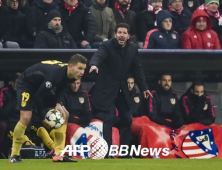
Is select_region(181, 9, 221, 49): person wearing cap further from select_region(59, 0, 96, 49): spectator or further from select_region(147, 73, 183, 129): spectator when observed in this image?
select_region(59, 0, 96, 49): spectator

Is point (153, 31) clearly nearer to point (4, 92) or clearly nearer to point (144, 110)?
point (144, 110)

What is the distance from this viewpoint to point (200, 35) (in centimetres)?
1218

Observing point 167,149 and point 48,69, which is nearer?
point 48,69

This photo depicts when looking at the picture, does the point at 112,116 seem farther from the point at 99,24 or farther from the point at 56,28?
the point at 99,24

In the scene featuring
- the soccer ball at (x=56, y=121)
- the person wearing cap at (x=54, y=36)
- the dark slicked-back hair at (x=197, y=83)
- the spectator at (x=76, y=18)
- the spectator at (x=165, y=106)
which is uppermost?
the spectator at (x=76, y=18)

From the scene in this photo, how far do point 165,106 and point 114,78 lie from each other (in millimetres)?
2236

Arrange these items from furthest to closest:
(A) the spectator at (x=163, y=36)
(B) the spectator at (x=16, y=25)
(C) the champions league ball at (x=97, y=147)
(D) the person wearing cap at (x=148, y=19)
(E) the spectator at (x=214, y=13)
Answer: (E) the spectator at (x=214, y=13), (D) the person wearing cap at (x=148, y=19), (A) the spectator at (x=163, y=36), (B) the spectator at (x=16, y=25), (C) the champions league ball at (x=97, y=147)

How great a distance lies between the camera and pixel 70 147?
10625mm

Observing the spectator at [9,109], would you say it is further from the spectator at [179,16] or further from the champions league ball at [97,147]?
the spectator at [179,16]

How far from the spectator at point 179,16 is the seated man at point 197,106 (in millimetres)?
1409

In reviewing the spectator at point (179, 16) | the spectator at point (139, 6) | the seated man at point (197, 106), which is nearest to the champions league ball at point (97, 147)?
the seated man at point (197, 106)

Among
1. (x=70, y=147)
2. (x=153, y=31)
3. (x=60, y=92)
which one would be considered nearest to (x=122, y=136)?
(x=70, y=147)

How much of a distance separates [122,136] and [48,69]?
6.41 feet

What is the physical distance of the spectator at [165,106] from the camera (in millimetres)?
11531
